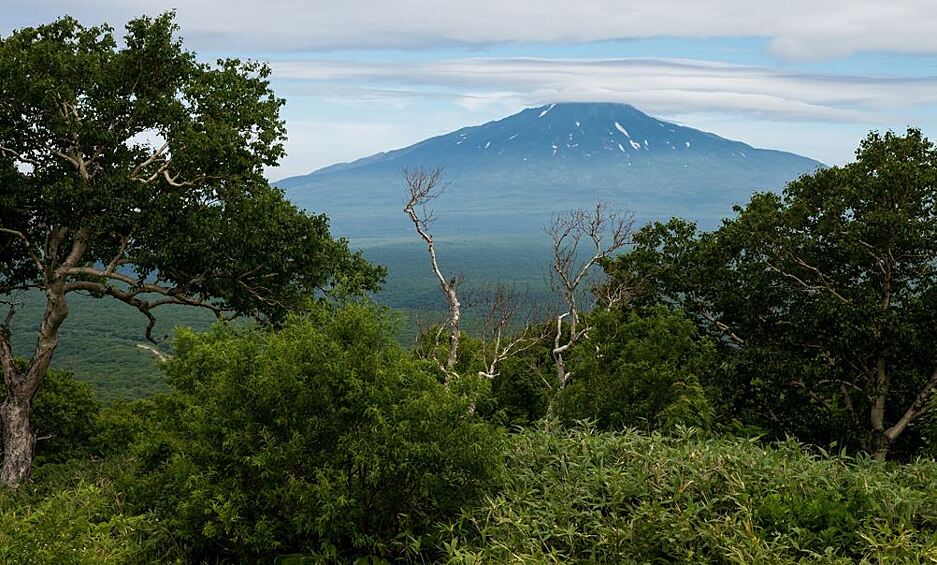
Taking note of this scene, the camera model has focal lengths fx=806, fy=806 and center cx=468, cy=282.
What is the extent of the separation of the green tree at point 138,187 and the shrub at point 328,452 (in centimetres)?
920

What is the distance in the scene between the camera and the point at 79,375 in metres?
95.5

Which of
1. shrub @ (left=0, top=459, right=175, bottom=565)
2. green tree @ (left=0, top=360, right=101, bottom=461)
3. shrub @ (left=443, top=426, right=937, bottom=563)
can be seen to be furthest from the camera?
green tree @ (left=0, top=360, right=101, bottom=461)

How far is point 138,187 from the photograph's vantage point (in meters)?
18.5

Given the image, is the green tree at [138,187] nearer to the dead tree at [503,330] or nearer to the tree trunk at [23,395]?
the tree trunk at [23,395]

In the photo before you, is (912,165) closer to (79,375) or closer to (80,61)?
(80,61)

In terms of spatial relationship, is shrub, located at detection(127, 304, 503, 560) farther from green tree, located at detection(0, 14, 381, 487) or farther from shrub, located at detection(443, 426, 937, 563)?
green tree, located at detection(0, 14, 381, 487)

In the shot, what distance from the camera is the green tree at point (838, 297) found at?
20812 millimetres

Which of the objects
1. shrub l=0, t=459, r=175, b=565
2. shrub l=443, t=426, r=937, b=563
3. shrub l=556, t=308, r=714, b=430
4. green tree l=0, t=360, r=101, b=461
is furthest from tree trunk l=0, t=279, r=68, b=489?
shrub l=443, t=426, r=937, b=563

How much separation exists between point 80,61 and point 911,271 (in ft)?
70.0

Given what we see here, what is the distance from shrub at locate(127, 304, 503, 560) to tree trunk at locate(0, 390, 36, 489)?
11.3 metres

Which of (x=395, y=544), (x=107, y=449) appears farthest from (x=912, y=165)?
(x=107, y=449)

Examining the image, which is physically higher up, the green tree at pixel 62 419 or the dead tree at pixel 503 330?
the dead tree at pixel 503 330

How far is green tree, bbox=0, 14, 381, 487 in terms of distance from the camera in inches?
724

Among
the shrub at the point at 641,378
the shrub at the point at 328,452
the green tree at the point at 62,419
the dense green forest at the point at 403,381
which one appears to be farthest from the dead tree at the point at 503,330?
the shrub at the point at 328,452
